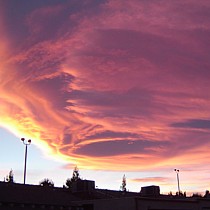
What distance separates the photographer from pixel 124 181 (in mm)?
146500

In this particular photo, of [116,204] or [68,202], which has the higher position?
[68,202]

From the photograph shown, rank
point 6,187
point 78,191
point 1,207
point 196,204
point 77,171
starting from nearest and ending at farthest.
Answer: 1. point 1,207
2. point 6,187
3. point 196,204
4. point 78,191
5. point 77,171

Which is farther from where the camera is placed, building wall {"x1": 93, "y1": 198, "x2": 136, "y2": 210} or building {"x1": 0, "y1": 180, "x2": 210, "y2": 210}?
building wall {"x1": 93, "y1": 198, "x2": 136, "y2": 210}

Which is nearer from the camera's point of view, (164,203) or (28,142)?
(164,203)

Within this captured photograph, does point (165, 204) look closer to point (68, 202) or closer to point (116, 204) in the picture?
point (116, 204)

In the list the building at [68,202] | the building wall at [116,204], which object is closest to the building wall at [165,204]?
the building at [68,202]

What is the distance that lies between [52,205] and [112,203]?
8068mm

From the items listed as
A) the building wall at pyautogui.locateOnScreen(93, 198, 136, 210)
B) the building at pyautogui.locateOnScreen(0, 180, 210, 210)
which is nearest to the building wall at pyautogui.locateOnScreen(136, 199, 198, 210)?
the building at pyautogui.locateOnScreen(0, 180, 210, 210)

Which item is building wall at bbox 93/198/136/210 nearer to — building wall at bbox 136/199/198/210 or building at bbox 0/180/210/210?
building at bbox 0/180/210/210

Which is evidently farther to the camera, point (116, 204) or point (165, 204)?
point (165, 204)

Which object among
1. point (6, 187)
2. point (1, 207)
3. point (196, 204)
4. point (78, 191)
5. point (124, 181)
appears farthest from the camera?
point (124, 181)

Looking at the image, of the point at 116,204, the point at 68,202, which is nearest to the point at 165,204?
the point at 116,204

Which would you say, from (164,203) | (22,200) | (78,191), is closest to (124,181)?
(78,191)

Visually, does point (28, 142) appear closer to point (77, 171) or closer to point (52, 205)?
point (52, 205)
